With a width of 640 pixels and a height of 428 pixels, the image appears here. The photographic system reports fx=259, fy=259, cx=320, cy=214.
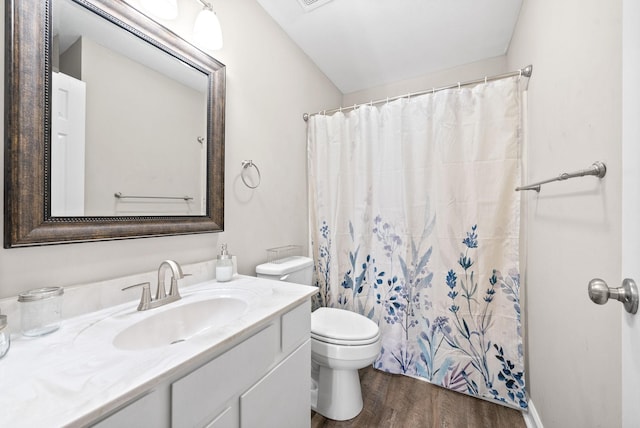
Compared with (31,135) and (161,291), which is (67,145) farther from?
(161,291)

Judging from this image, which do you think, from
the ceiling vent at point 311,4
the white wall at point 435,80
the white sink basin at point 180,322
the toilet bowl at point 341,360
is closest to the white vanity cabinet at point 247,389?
the white sink basin at point 180,322

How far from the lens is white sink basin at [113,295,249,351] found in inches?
32.7

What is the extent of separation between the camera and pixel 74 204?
862 mm

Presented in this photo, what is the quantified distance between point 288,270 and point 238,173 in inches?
25.3

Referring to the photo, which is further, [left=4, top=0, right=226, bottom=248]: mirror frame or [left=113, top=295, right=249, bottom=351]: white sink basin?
[left=113, top=295, right=249, bottom=351]: white sink basin

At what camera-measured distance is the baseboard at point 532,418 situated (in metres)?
1.31

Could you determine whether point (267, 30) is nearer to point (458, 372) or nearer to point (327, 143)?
point (327, 143)

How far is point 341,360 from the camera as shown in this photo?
137 centimetres

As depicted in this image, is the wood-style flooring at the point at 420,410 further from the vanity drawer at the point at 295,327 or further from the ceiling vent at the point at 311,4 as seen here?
the ceiling vent at the point at 311,4

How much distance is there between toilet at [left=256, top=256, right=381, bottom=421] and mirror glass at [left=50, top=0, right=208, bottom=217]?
2.31 feet

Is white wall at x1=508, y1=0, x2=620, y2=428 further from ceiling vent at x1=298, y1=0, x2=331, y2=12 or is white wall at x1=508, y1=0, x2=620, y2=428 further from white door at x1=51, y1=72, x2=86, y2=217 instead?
white door at x1=51, y1=72, x2=86, y2=217

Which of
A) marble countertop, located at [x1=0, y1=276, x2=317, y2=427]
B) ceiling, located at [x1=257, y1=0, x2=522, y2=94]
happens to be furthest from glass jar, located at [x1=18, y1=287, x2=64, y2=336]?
ceiling, located at [x1=257, y1=0, x2=522, y2=94]

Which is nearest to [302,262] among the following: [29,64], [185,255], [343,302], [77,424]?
[343,302]

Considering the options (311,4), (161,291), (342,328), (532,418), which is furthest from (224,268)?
(532,418)
